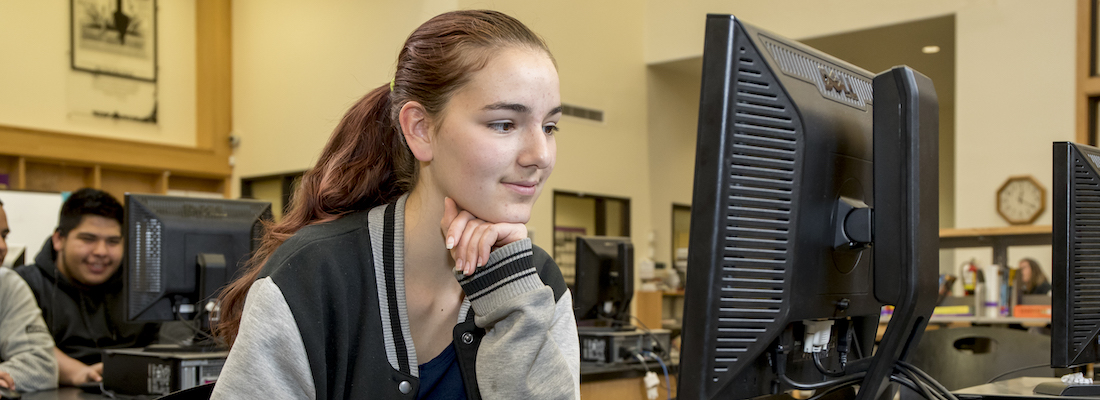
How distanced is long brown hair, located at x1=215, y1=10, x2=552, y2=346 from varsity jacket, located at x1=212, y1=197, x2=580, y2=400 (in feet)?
0.35

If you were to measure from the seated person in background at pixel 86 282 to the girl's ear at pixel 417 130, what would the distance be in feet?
7.15

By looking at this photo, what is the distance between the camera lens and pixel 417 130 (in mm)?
1169

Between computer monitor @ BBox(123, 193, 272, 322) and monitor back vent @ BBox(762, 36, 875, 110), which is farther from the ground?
monitor back vent @ BBox(762, 36, 875, 110)

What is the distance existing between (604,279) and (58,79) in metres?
5.75

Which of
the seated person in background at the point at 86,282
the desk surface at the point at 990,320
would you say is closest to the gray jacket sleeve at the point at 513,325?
the seated person in background at the point at 86,282

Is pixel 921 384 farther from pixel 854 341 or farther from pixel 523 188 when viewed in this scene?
pixel 523 188

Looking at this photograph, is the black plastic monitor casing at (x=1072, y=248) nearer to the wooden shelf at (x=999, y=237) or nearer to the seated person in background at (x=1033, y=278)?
the wooden shelf at (x=999, y=237)

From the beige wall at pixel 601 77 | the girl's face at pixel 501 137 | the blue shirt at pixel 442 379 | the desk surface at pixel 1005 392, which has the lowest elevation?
the desk surface at pixel 1005 392

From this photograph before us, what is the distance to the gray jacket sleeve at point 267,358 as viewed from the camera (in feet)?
3.29

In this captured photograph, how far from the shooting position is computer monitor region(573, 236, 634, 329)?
10.3 ft

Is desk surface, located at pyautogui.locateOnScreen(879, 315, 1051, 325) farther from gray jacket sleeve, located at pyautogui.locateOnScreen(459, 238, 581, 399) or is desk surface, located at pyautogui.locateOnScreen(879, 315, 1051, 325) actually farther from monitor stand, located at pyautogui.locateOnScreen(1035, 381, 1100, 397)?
gray jacket sleeve, located at pyautogui.locateOnScreen(459, 238, 581, 399)

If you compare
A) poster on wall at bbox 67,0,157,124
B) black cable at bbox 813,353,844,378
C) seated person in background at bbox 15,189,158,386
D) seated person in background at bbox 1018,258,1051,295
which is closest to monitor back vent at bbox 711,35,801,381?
black cable at bbox 813,353,844,378

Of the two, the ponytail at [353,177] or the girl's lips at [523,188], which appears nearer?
the girl's lips at [523,188]

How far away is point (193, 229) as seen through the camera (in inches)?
85.8
